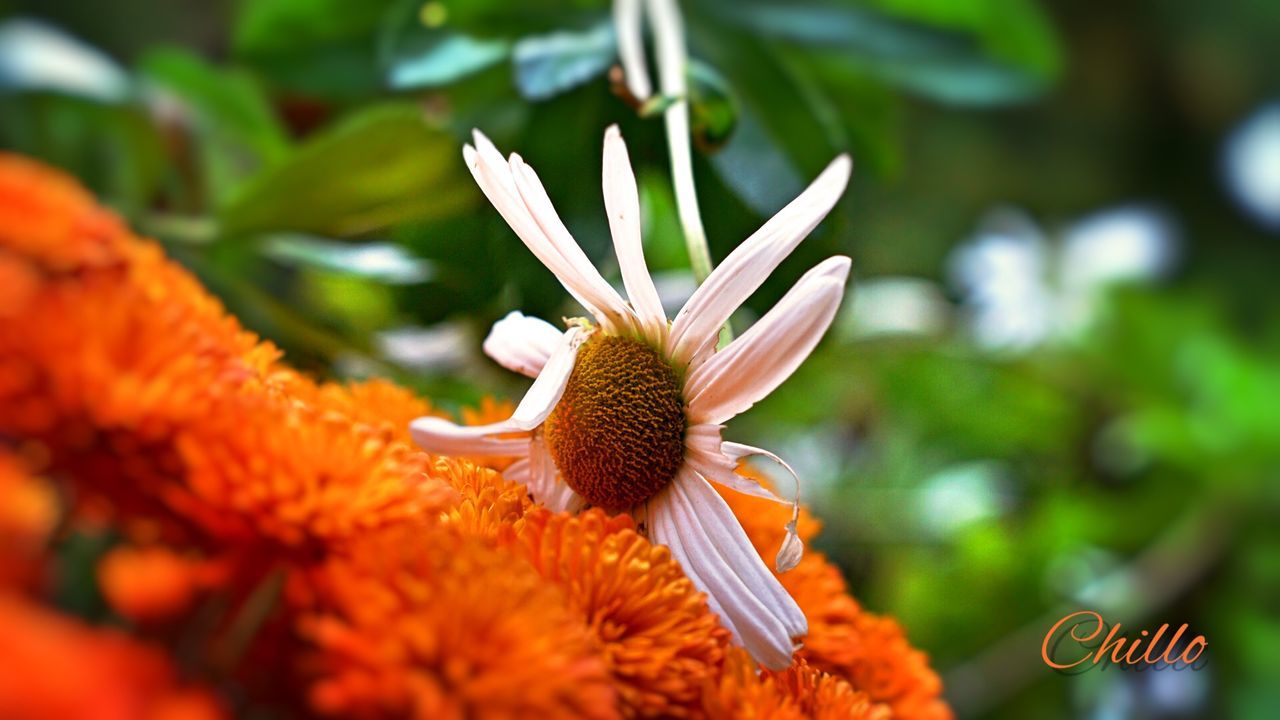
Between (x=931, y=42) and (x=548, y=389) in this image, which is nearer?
(x=548, y=389)

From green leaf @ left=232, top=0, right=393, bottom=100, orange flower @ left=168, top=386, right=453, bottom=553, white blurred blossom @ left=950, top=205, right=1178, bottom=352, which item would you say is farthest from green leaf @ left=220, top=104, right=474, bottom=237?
white blurred blossom @ left=950, top=205, right=1178, bottom=352

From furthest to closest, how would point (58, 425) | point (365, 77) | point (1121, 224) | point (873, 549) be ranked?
point (1121, 224)
point (873, 549)
point (365, 77)
point (58, 425)

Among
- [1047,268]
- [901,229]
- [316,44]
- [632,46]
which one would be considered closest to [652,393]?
[632,46]

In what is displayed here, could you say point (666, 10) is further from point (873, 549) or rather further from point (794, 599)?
point (873, 549)

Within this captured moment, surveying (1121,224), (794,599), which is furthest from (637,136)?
(1121,224)

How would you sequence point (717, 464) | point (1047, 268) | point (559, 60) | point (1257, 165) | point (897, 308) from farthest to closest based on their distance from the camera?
1. point (1257, 165)
2. point (1047, 268)
3. point (897, 308)
4. point (559, 60)
5. point (717, 464)

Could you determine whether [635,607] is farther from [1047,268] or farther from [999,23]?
[1047,268]

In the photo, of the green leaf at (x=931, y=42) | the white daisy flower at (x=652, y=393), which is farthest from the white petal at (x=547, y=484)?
the green leaf at (x=931, y=42)
